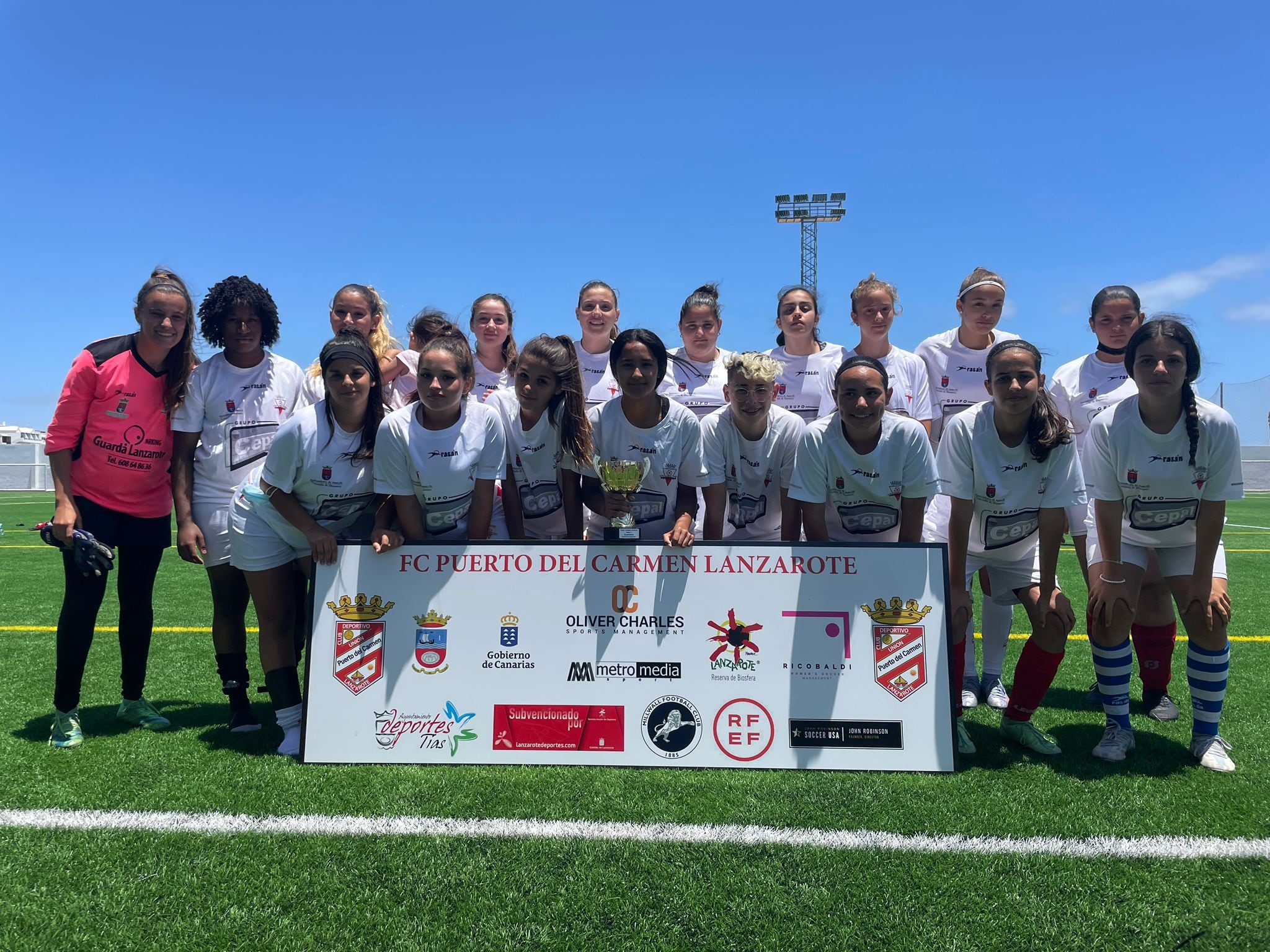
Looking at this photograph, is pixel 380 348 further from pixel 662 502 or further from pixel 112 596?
pixel 112 596

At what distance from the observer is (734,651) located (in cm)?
346

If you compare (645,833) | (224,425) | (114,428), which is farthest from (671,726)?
(114,428)

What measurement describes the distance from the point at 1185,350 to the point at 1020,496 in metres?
0.88

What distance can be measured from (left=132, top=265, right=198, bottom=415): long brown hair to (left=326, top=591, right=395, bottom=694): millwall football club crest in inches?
53.5

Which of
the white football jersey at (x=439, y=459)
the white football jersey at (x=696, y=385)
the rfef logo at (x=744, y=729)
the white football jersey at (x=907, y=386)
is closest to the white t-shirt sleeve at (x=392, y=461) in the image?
the white football jersey at (x=439, y=459)

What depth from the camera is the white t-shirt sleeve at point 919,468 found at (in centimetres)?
363

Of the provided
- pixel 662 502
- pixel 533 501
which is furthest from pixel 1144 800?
pixel 533 501

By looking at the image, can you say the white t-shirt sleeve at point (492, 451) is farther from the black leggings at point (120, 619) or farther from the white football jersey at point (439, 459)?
the black leggings at point (120, 619)

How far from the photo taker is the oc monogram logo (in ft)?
11.5

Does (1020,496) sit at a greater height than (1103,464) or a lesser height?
lesser

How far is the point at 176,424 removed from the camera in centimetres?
392

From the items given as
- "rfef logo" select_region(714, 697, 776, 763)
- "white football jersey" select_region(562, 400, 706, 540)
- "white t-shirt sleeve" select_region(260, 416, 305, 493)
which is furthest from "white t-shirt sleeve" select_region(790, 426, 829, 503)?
"white t-shirt sleeve" select_region(260, 416, 305, 493)

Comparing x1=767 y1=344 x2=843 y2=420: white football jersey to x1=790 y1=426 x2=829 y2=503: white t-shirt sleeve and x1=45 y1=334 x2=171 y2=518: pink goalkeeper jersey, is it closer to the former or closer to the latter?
x1=790 y1=426 x2=829 y2=503: white t-shirt sleeve

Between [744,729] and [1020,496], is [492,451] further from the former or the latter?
[1020,496]
